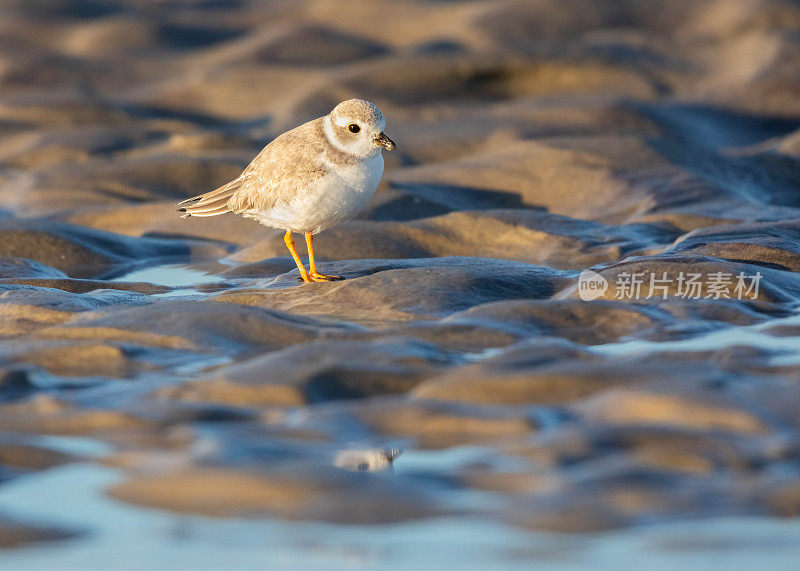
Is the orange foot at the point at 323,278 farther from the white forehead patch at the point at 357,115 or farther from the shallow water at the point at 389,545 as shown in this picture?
the shallow water at the point at 389,545

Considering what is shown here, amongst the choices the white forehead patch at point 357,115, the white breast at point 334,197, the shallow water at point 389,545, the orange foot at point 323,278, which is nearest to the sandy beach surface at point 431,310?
the shallow water at point 389,545

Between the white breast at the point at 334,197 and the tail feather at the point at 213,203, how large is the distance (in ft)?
2.58

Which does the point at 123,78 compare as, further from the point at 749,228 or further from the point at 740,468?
the point at 740,468

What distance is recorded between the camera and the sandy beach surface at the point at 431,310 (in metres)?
3.23

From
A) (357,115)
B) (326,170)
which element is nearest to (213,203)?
(326,170)

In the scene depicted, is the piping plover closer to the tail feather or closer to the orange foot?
the orange foot

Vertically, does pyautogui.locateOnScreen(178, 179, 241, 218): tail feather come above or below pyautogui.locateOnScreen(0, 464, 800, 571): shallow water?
above

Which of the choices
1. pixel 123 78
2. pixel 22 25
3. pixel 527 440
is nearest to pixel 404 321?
pixel 527 440

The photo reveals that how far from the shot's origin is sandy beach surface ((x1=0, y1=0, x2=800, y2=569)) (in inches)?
127

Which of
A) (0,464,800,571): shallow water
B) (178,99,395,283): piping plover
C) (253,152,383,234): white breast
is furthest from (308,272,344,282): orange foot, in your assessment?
(0,464,800,571): shallow water

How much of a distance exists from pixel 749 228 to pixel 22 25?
10429 millimetres

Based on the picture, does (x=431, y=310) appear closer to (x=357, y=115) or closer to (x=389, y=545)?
(x=357, y=115)

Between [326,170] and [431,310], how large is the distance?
1196 millimetres

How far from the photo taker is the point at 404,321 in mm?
5598
